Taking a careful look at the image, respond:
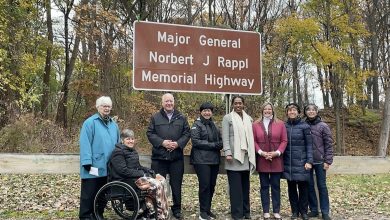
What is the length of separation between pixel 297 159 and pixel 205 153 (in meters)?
1.41

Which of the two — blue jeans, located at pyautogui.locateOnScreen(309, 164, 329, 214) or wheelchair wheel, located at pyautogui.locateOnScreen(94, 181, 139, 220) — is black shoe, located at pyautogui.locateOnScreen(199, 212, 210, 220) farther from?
blue jeans, located at pyautogui.locateOnScreen(309, 164, 329, 214)

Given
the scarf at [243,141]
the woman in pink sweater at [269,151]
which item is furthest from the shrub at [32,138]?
the woman in pink sweater at [269,151]

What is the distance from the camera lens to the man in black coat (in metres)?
6.43

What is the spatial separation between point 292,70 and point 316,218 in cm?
2167

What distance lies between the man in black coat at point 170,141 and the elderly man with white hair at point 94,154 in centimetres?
66

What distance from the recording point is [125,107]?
2131cm

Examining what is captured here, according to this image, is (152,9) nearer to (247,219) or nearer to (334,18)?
(334,18)

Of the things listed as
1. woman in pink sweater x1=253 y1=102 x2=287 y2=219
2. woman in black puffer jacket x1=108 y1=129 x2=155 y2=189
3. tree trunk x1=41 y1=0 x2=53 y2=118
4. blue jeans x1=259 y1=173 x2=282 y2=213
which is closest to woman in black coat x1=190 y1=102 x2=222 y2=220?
woman in pink sweater x1=253 y1=102 x2=287 y2=219

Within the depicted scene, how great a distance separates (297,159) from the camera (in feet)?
21.8

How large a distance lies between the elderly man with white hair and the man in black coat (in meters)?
0.66

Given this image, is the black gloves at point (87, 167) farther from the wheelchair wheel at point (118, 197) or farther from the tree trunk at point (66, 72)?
the tree trunk at point (66, 72)

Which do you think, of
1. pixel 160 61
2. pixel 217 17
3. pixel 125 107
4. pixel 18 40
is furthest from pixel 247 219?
pixel 217 17

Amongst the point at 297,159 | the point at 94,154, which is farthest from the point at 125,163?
the point at 297,159

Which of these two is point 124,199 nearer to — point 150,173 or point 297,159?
point 150,173
